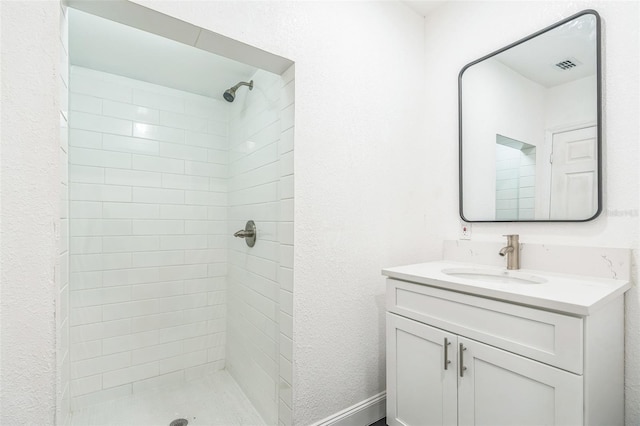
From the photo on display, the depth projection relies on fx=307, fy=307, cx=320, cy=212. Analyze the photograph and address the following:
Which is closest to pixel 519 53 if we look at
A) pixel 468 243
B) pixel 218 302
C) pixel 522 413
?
pixel 468 243

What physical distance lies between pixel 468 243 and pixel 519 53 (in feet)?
3.28

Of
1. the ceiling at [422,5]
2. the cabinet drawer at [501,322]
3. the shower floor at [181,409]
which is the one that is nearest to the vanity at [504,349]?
the cabinet drawer at [501,322]

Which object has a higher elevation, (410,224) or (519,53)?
(519,53)

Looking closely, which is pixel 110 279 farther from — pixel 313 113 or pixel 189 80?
pixel 313 113

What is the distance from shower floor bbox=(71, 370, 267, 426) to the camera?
1797 mm

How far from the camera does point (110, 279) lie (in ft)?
6.70

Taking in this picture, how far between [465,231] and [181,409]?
2.03m

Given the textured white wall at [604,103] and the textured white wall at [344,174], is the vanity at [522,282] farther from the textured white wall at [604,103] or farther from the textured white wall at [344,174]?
the textured white wall at [344,174]

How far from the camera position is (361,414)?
1590 millimetres

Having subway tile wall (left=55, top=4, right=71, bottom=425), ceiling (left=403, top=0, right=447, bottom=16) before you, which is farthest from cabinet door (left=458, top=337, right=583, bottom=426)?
ceiling (left=403, top=0, right=447, bottom=16)

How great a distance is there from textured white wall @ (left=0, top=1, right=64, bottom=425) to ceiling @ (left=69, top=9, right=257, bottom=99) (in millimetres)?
770

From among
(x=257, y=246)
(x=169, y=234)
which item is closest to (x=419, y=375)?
(x=257, y=246)

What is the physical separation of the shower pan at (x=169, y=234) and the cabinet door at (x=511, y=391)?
0.92 meters

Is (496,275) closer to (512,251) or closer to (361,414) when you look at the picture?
(512,251)
